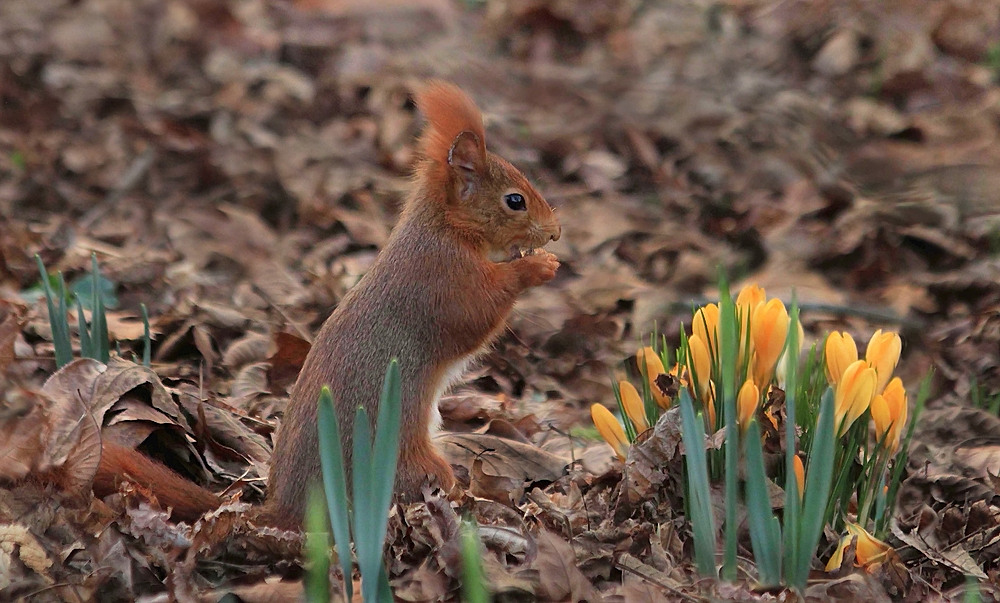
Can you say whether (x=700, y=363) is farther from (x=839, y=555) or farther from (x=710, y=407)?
(x=839, y=555)

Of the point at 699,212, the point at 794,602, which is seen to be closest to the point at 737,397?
the point at 794,602

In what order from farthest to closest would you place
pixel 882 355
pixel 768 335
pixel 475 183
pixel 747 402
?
pixel 475 183
pixel 882 355
pixel 768 335
pixel 747 402

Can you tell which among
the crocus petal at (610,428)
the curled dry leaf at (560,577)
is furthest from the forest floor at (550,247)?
the crocus petal at (610,428)

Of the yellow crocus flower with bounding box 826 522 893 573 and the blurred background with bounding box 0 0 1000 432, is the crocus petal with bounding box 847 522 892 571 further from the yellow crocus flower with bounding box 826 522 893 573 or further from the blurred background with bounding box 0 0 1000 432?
the blurred background with bounding box 0 0 1000 432

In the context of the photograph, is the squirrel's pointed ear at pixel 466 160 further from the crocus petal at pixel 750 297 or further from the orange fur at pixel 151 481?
the orange fur at pixel 151 481

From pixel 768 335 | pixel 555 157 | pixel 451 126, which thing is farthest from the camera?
pixel 555 157

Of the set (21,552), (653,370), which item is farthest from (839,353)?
(21,552)

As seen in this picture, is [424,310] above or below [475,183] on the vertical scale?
below
